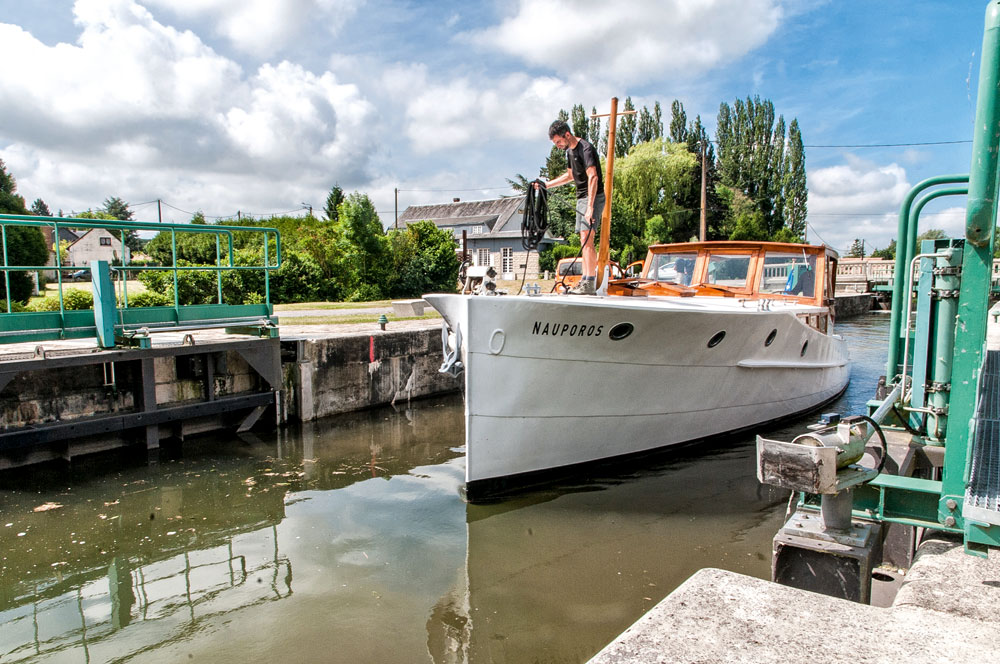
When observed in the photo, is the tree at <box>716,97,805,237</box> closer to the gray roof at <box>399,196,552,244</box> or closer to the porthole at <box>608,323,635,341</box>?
the gray roof at <box>399,196,552,244</box>

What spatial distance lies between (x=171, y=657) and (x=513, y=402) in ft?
11.0

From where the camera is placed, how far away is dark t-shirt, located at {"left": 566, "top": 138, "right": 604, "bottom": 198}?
6.46 meters

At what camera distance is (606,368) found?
6375 mm

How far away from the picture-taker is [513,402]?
609cm

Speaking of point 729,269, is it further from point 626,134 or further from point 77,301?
point 626,134

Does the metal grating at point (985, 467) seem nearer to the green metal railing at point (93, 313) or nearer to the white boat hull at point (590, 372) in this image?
the white boat hull at point (590, 372)

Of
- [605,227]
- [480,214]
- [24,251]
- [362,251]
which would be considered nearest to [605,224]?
[605,227]

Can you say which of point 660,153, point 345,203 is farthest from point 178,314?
point 660,153

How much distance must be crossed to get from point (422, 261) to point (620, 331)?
22.4m

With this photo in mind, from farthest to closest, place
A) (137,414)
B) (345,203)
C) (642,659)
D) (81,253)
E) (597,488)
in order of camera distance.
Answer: (81,253) < (345,203) < (137,414) < (597,488) < (642,659)

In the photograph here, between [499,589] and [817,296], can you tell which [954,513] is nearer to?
[499,589]

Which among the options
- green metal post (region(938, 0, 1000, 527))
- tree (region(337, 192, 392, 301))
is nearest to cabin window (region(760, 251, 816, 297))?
green metal post (region(938, 0, 1000, 527))


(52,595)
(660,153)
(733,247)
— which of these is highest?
(660,153)

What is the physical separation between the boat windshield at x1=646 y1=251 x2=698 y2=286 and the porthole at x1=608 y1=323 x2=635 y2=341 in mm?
3374
